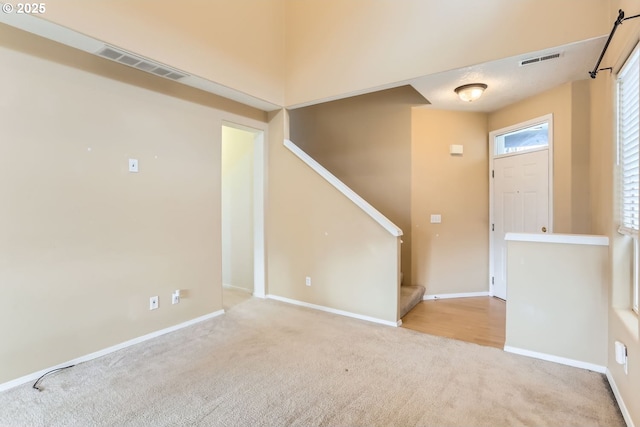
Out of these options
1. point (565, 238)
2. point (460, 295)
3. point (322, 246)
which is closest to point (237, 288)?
point (322, 246)

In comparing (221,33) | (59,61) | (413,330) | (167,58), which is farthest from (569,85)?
(59,61)

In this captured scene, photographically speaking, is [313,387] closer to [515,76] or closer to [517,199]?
[515,76]

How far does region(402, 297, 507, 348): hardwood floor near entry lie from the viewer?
310cm

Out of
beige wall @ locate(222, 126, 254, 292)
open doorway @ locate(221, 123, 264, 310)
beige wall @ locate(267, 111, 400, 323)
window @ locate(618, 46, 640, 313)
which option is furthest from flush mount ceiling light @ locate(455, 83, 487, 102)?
beige wall @ locate(222, 126, 254, 292)

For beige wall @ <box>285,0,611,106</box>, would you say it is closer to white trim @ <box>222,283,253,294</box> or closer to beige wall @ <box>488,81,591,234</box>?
beige wall @ <box>488,81,591,234</box>

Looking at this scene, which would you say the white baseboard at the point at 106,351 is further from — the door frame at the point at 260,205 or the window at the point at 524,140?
the window at the point at 524,140

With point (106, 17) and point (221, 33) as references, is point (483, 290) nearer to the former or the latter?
point (221, 33)

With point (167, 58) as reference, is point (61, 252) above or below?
below

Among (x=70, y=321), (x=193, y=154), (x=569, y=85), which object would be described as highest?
(x=569, y=85)

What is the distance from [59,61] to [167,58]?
791 mm

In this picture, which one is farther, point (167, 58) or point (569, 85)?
point (569, 85)

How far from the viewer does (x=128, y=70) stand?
110 inches

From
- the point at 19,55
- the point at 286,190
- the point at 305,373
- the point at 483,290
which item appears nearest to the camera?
the point at 19,55

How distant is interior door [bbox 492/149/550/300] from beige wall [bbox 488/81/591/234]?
0.57 ft
